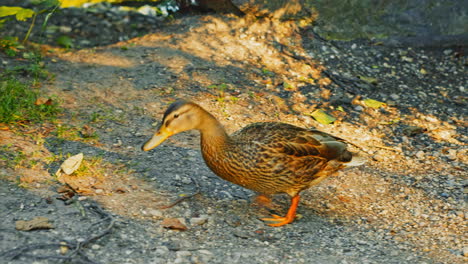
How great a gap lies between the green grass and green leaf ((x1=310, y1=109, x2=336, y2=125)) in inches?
108

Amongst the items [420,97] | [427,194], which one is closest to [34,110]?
[427,194]

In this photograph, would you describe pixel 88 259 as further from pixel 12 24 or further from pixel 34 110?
pixel 12 24

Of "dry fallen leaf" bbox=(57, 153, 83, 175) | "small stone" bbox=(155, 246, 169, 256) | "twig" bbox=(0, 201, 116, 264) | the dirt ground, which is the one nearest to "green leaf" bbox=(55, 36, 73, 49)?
the dirt ground

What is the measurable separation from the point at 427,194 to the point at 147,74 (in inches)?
138

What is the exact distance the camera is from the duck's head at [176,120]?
408 cm

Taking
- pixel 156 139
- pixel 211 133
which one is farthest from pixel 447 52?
pixel 156 139

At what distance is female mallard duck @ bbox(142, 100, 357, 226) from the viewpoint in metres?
4.12

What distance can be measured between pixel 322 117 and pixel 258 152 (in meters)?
2.24

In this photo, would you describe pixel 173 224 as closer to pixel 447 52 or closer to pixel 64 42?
pixel 64 42

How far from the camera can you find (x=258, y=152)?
4.12 meters

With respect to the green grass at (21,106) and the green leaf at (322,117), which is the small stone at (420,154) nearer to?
the green leaf at (322,117)

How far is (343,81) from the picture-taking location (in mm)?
7020

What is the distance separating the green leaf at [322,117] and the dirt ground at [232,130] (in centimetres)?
7

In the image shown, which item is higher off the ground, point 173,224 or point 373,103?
point 373,103
